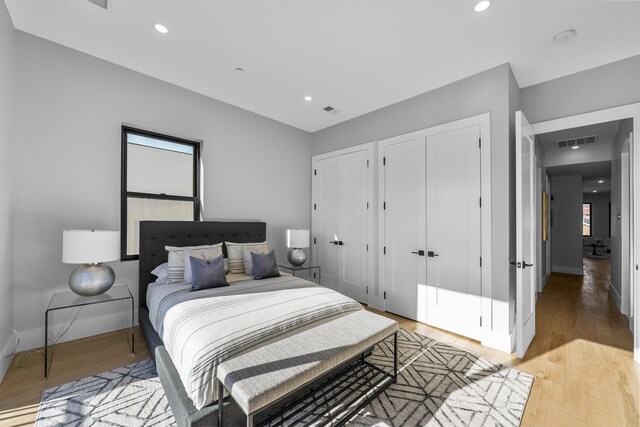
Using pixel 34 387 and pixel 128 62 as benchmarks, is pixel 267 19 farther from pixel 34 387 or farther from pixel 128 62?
pixel 34 387

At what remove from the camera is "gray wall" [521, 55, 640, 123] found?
2.58 metres

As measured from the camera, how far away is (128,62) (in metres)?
2.90

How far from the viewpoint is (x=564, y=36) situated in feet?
7.70

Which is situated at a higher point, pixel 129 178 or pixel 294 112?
pixel 294 112

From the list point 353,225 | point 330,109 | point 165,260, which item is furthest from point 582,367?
point 165,260

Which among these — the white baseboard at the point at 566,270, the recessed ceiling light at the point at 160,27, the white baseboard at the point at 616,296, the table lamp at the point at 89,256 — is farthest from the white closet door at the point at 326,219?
the white baseboard at the point at 566,270

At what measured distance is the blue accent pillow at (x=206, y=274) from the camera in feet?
8.67

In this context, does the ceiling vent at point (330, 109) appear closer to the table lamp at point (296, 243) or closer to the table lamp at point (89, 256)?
the table lamp at point (296, 243)

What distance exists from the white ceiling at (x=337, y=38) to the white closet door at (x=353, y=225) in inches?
49.7

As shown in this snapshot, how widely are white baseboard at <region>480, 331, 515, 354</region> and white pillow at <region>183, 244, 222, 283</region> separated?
9.82 ft

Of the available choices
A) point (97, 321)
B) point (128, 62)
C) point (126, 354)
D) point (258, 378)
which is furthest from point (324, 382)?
point (128, 62)

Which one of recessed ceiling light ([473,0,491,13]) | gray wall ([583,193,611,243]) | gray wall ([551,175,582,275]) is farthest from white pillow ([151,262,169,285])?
gray wall ([583,193,611,243])

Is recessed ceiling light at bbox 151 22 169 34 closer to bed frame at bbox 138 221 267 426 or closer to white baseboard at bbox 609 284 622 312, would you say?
bed frame at bbox 138 221 267 426

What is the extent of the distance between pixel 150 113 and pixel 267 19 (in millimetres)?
1902
